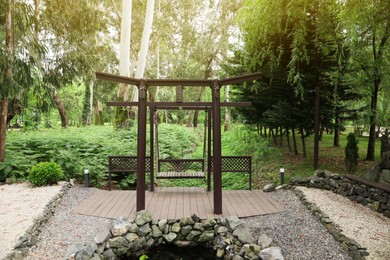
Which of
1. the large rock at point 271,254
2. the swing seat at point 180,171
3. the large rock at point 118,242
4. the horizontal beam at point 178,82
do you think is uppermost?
the horizontal beam at point 178,82

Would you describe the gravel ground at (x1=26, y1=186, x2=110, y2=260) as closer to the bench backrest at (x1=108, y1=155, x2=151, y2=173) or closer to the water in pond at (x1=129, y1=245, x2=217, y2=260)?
the water in pond at (x1=129, y1=245, x2=217, y2=260)

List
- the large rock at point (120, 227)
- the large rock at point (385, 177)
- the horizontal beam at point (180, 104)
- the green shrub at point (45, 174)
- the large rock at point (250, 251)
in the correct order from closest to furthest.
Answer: the large rock at point (250, 251) < the large rock at point (120, 227) < the horizontal beam at point (180, 104) < the large rock at point (385, 177) < the green shrub at point (45, 174)

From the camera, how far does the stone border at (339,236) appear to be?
3.30 m

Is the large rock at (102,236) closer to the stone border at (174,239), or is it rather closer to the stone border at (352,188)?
the stone border at (174,239)

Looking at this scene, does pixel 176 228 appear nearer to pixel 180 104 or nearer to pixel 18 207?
pixel 180 104

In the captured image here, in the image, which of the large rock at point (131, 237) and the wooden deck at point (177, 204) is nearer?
the large rock at point (131, 237)

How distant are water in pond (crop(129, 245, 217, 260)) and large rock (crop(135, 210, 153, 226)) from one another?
401 mm

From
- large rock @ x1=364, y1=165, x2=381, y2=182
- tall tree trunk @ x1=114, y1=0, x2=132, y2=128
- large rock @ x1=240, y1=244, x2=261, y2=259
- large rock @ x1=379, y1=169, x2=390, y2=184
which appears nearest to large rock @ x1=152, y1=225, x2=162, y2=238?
large rock @ x1=240, y1=244, x2=261, y2=259

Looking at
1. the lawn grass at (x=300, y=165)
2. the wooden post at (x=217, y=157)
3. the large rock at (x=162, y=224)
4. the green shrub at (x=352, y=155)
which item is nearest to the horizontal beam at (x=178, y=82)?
the wooden post at (x=217, y=157)

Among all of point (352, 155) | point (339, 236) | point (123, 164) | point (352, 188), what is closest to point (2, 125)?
point (123, 164)

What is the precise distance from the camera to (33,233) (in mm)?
3795

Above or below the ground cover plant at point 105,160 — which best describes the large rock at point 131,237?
below

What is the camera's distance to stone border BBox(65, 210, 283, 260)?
3449 millimetres

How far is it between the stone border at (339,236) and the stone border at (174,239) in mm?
882
